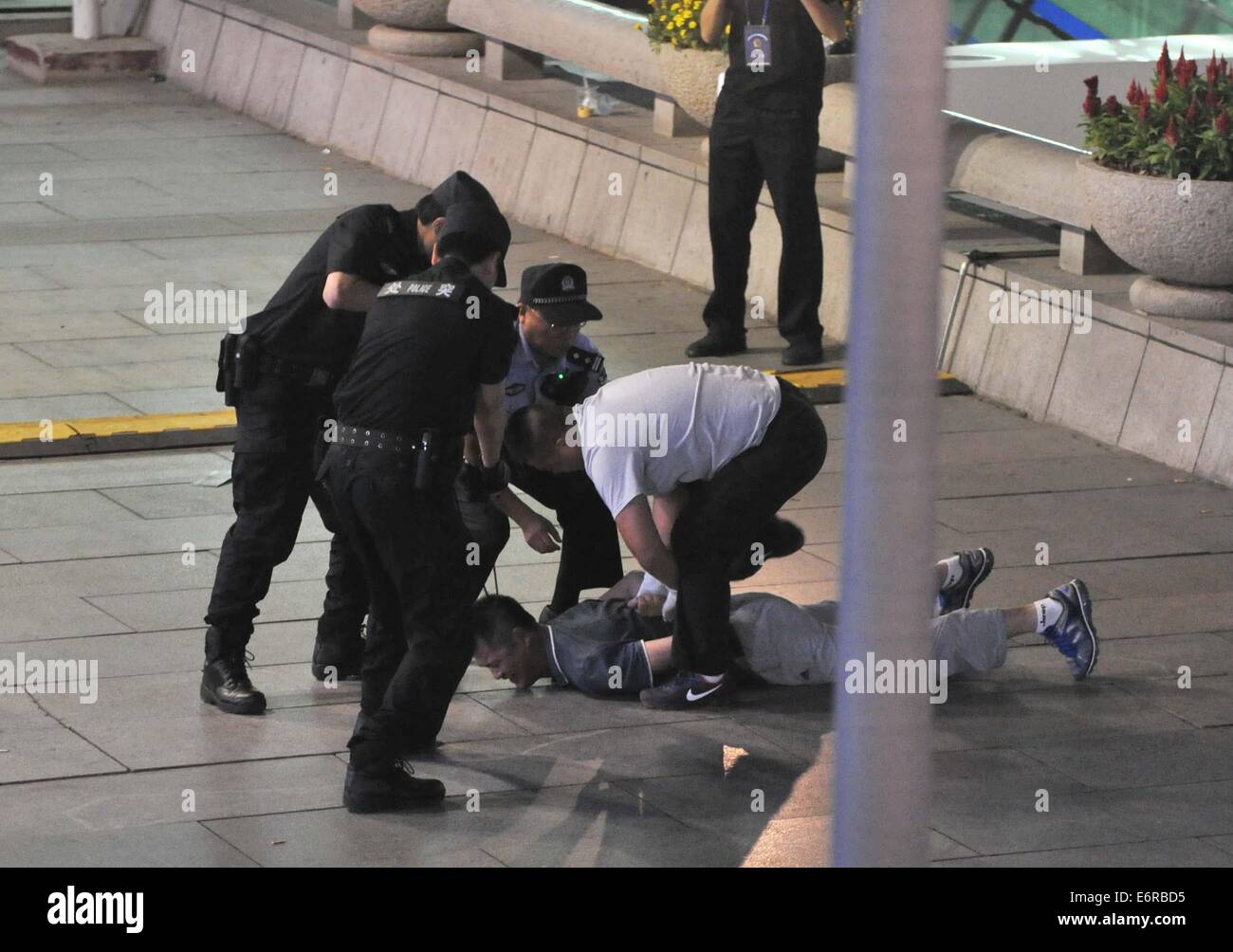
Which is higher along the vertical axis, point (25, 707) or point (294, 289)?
point (294, 289)

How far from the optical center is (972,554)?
7824 mm

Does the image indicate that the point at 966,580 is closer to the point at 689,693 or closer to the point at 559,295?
the point at 689,693

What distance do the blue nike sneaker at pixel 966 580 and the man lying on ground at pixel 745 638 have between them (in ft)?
0.92

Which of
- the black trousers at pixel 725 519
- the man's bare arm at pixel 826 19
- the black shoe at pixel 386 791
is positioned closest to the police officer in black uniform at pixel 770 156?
the man's bare arm at pixel 826 19

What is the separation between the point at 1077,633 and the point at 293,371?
8.91 feet

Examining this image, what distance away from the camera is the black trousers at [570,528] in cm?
752

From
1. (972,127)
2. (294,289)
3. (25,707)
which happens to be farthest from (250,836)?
(972,127)

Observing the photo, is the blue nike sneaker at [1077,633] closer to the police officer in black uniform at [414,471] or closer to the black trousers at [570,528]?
the black trousers at [570,528]

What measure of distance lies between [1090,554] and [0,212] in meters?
9.28
